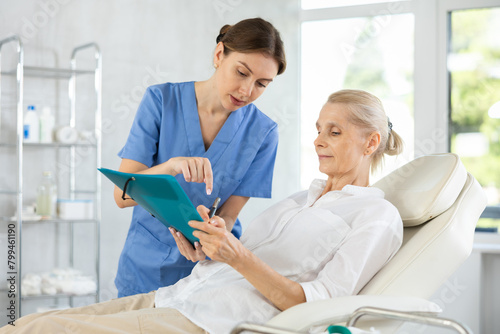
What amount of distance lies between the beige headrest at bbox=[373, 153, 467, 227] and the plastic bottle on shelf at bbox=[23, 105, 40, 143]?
181 cm

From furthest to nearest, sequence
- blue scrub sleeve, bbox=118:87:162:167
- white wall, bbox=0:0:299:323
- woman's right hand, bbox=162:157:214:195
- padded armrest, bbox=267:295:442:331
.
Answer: white wall, bbox=0:0:299:323 < blue scrub sleeve, bbox=118:87:162:167 < woman's right hand, bbox=162:157:214:195 < padded armrest, bbox=267:295:442:331

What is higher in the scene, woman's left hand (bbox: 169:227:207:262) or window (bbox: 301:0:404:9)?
window (bbox: 301:0:404:9)

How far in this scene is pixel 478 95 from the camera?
10.5ft

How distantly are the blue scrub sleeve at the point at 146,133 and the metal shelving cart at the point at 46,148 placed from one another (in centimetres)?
103

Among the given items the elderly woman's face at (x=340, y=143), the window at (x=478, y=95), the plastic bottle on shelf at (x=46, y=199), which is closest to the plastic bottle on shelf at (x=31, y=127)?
the plastic bottle on shelf at (x=46, y=199)

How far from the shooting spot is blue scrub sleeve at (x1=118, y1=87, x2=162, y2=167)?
1718 mm

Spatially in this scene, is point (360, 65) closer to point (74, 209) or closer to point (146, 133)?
point (74, 209)

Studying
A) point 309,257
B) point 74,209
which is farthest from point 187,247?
point 74,209

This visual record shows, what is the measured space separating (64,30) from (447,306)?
254 centimetres

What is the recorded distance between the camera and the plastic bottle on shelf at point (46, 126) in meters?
2.74

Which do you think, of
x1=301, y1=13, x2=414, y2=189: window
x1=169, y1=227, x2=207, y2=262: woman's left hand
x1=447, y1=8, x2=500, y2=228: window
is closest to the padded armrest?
x1=169, y1=227, x2=207, y2=262: woman's left hand

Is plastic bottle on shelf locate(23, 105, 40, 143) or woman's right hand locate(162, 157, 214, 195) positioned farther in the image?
plastic bottle on shelf locate(23, 105, 40, 143)

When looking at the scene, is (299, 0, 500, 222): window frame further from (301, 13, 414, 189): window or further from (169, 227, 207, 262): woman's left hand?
(169, 227, 207, 262): woman's left hand

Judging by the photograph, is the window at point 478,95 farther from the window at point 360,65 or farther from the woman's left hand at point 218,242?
the woman's left hand at point 218,242
